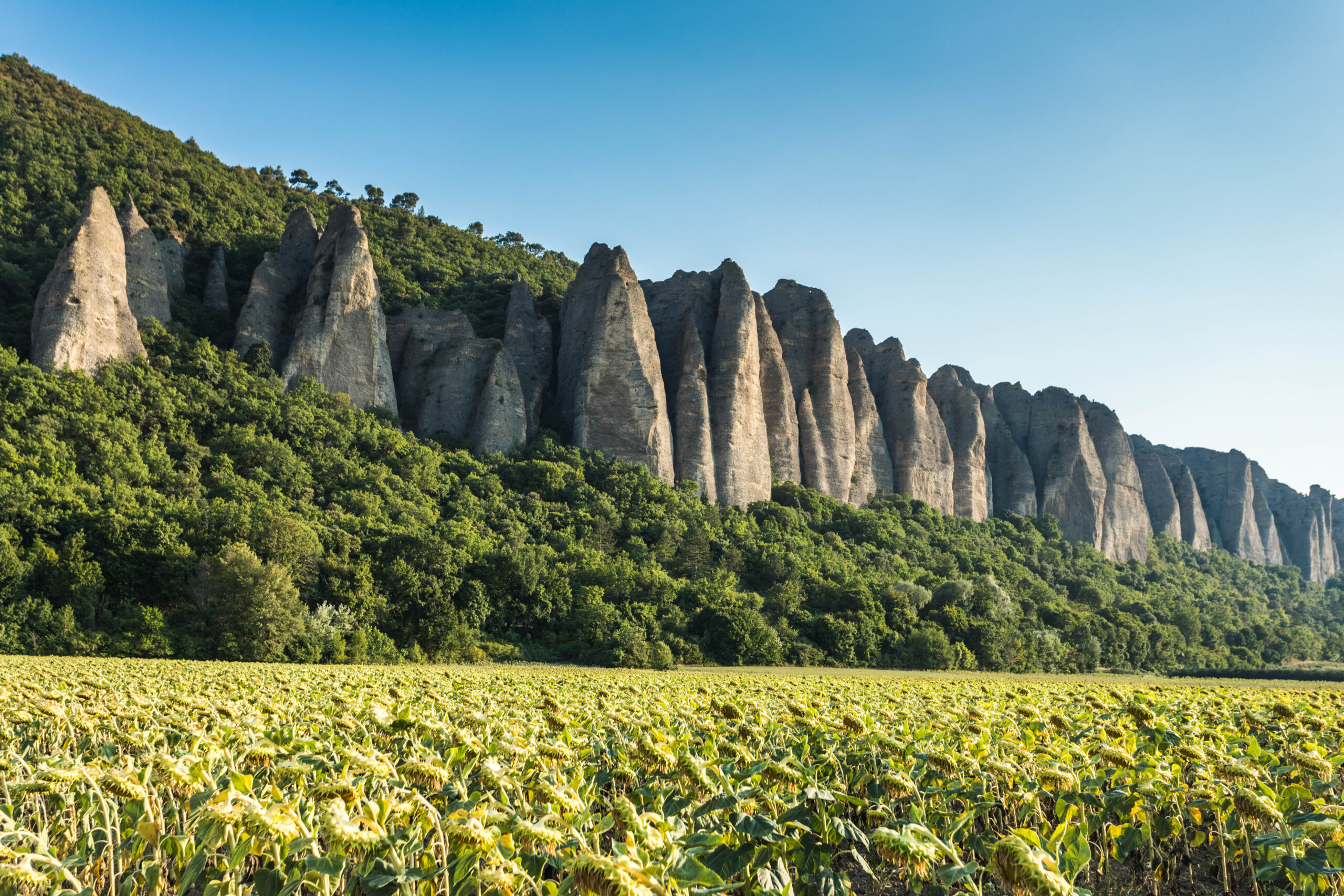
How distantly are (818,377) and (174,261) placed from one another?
63111 millimetres

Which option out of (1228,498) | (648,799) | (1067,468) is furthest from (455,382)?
(1228,498)

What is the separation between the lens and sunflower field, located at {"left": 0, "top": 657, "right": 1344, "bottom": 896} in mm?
3215

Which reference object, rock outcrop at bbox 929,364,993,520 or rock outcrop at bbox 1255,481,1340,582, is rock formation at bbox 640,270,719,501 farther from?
rock outcrop at bbox 1255,481,1340,582

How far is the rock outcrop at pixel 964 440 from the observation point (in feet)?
312

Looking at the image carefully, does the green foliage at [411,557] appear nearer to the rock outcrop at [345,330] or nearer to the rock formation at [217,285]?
the rock outcrop at [345,330]

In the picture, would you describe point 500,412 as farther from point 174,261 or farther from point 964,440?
point 964,440

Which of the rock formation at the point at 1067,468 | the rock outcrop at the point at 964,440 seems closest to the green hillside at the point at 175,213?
the rock outcrop at the point at 964,440

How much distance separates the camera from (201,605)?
129ft

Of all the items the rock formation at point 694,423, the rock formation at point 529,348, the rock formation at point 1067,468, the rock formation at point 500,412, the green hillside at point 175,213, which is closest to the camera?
the green hillside at point 175,213

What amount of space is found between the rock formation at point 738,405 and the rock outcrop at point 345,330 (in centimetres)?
2938

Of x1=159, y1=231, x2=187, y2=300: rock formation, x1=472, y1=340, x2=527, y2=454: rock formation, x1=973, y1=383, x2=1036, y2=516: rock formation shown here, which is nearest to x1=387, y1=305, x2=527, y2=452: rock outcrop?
x1=472, y1=340, x2=527, y2=454: rock formation

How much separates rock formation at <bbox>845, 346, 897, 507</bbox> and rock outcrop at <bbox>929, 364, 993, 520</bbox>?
10843 mm

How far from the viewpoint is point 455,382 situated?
69000 millimetres

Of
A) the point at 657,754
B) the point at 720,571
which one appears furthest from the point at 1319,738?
the point at 720,571
